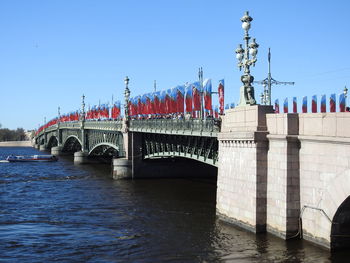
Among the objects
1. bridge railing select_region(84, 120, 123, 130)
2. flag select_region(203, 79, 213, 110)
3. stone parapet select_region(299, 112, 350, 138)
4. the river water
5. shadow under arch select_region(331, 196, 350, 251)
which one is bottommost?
the river water

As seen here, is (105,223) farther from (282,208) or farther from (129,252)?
(282,208)

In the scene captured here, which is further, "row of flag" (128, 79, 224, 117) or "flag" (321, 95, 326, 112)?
"row of flag" (128, 79, 224, 117)

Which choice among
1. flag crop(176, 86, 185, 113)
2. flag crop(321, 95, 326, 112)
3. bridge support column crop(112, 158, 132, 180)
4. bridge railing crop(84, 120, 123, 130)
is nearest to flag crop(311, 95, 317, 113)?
flag crop(321, 95, 326, 112)

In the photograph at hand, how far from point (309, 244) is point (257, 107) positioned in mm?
6747

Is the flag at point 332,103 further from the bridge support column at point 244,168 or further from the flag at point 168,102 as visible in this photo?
the flag at point 168,102

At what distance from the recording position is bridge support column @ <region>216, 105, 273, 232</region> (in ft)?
76.6

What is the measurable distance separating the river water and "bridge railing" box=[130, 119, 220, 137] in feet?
16.9

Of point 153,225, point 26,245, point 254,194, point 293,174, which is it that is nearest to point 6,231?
point 26,245

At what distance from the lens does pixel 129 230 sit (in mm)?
26797

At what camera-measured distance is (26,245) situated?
2350 cm

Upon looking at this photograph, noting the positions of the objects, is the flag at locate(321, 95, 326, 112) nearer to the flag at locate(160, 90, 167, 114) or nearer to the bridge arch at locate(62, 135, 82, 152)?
the flag at locate(160, 90, 167, 114)

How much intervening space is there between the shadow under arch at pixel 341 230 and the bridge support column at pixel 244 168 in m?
4.15

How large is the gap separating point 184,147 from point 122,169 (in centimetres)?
1310

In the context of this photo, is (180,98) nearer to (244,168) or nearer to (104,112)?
(244,168)
